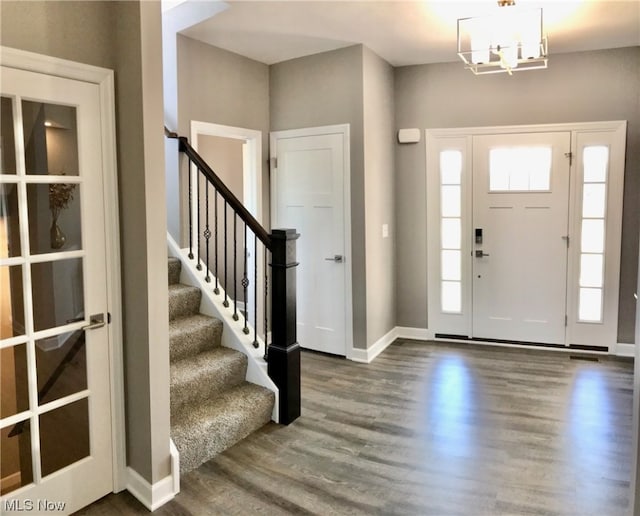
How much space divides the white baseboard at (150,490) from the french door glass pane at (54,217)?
4.03 ft

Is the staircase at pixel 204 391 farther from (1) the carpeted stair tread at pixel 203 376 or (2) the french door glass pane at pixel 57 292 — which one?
(2) the french door glass pane at pixel 57 292

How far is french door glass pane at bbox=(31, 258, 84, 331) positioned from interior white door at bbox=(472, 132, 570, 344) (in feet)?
12.6

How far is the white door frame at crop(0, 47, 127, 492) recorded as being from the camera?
2377 millimetres

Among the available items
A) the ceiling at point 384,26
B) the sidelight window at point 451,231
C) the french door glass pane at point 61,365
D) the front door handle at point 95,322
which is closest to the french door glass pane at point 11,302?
the french door glass pane at point 61,365

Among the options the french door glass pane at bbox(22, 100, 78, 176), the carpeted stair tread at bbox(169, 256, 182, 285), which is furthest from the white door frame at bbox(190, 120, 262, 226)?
the french door glass pane at bbox(22, 100, 78, 176)

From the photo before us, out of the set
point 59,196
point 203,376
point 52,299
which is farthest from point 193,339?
point 59,196

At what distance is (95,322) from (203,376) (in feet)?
2.90

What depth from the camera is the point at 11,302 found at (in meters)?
2.20

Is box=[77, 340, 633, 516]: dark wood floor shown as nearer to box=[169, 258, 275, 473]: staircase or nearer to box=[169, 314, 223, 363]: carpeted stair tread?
box=[169, 258, 275, 473]: staircase

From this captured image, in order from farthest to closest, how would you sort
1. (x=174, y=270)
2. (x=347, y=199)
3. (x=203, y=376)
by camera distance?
1. (x=347, y=199)
2. (x=174, y=270)
3. (x=203, y=376)

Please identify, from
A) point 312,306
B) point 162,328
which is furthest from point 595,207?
point 162,328

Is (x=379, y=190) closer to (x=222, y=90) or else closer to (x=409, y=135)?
(x=409, y=135)

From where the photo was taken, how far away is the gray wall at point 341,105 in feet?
14.6

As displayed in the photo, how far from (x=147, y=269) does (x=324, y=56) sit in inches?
118
